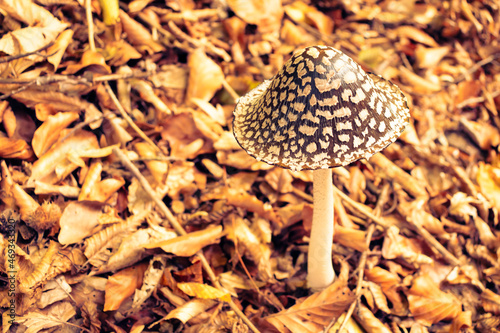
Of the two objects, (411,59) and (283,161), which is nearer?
(283,161)

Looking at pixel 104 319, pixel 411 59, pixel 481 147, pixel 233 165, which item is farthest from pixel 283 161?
pixel 411 59

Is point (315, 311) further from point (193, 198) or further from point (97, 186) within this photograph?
point (97, 186)

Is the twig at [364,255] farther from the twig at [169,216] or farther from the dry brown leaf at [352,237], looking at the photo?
the twig at [169,216]

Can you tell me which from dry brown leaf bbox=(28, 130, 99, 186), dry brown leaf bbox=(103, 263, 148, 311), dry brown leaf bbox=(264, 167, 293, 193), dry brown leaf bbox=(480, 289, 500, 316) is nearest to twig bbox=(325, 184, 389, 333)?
dry brown leaf bbox=(264, 167, 293, 193)

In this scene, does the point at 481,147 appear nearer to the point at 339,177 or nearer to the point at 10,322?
the point at 339,177

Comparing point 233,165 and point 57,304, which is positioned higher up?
point 233,165

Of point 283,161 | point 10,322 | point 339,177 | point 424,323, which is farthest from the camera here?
point 339,177

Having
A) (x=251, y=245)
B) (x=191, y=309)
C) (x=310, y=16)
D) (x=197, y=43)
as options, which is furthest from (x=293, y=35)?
(x=191, y=309)
